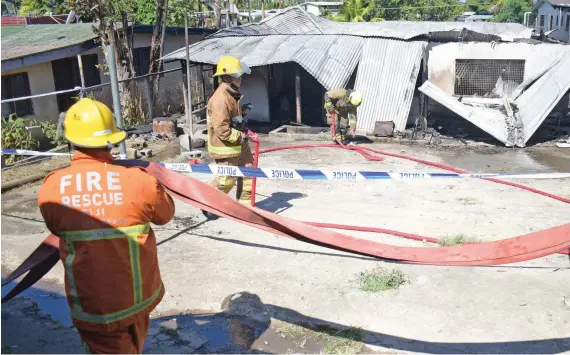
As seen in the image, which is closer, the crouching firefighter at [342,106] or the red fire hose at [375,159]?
the red fire hose at [375,159]

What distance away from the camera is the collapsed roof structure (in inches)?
484

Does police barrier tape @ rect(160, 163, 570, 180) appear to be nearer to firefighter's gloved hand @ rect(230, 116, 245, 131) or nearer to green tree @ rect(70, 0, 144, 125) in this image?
firefighter's gloved hand @ rect(230, 116, 245, 131)

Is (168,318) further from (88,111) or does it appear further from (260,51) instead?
(260,51)

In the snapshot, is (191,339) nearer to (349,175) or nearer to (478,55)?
(349,175)

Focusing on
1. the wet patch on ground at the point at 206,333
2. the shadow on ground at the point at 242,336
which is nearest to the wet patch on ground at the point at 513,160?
the shadow on ground at the point at 242,336

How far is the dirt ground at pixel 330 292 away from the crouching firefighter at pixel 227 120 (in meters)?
0.83

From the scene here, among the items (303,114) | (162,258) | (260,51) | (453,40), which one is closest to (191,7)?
(260,51)

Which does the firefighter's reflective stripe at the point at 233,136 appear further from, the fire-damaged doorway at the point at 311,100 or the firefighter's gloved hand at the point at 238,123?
the fire-damaged doorway at the point at 311,100

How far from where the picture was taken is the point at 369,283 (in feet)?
16.8

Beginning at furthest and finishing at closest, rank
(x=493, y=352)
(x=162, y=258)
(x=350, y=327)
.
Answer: (x=162, y=258) → (x=350, y=327) → (x=493, y=352)

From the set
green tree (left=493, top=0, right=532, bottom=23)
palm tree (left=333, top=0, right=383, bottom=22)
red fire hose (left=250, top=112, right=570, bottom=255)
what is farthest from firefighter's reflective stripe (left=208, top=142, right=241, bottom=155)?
green tree (left=493, top=0, right=532, bottom=23)

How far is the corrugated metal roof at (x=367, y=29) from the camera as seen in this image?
1416cm

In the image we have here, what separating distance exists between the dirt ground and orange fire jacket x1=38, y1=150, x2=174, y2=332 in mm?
1600

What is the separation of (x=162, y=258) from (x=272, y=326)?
1.87m
